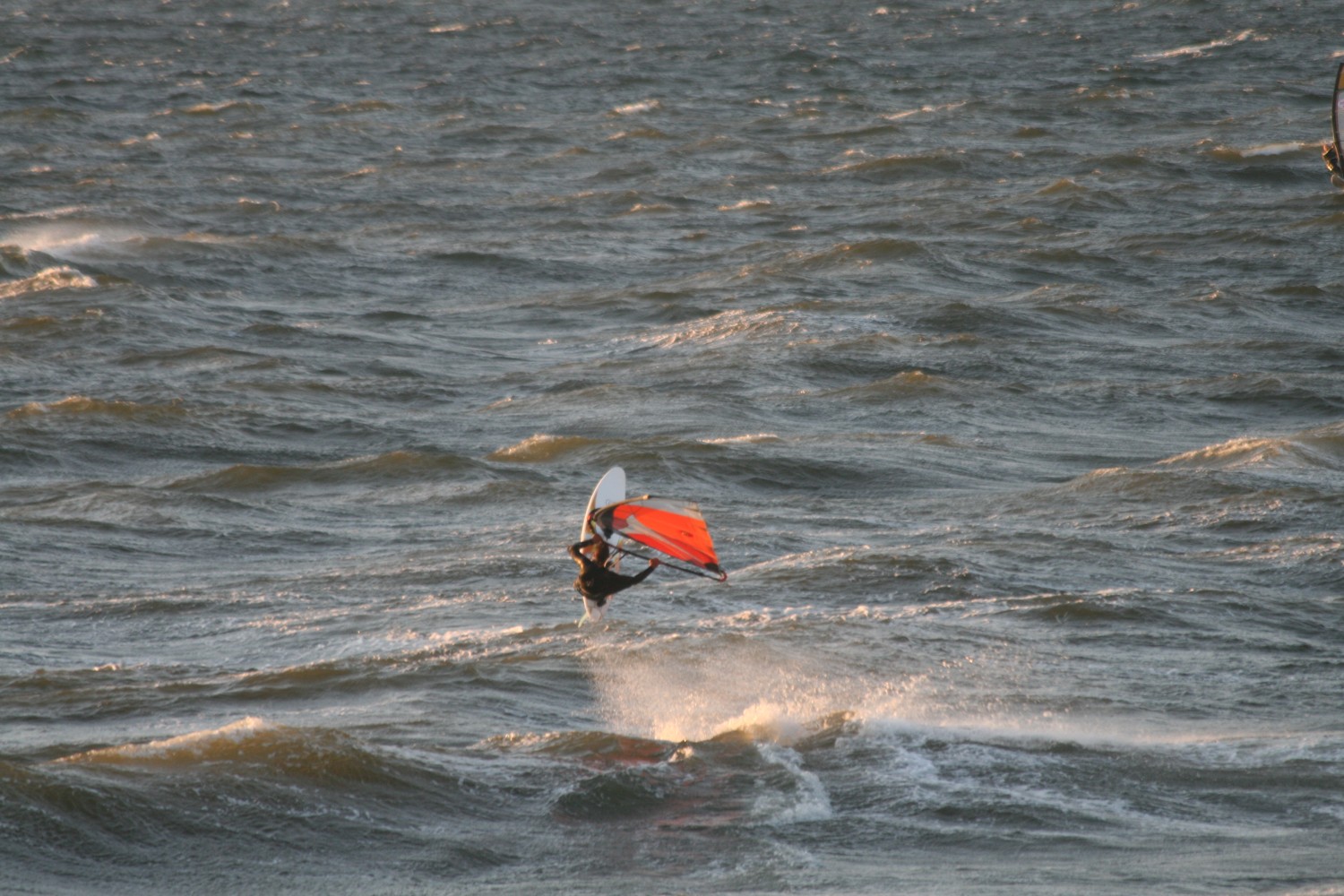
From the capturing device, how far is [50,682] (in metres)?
15.0

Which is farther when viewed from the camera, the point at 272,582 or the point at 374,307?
the point at 374,307

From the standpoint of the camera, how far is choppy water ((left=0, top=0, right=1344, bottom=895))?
12469 mm

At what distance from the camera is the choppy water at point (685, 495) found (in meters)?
12.5

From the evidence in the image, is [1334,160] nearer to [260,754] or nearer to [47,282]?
[260,754]

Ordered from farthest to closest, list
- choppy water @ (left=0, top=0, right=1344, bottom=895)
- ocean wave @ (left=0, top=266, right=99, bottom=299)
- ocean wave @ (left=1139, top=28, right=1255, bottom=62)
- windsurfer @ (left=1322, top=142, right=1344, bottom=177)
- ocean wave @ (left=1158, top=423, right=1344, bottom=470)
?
ocean wave @ (left=1139, top=28, right=1255, bottom=62), ocean wave @ (left=0, top=266, right=99, bottom=299), windsurfer @ (left=1322, top=142, right=1344, bottom=177), ocean wave @ (left=1158, top=423, right=1344, bottom=470), choppy water @ (left=0, top=0, right=1344, bottom=895)

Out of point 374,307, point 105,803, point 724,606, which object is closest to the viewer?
point 105,803

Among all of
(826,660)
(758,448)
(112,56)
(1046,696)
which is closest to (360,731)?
(826,660)

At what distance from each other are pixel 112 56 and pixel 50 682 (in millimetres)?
56487

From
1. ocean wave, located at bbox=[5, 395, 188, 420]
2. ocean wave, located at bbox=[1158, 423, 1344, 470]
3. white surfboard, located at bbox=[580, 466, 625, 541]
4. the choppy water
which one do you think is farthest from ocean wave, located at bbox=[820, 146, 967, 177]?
white surfboard, located at bbox=[580, 466, 625, 541]

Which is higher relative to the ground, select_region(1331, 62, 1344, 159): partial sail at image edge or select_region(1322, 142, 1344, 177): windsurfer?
select_region(1331, 62, 1344, 159): partial sail at image edge

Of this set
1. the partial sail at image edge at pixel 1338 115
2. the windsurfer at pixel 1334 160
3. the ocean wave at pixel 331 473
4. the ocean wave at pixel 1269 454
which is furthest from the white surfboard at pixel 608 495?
the partial sail at image edge at pixel 1338 115

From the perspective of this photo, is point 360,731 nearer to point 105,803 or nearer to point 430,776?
point 430,776

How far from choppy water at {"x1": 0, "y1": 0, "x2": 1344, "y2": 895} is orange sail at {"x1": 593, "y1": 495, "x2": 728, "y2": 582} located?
1.66m

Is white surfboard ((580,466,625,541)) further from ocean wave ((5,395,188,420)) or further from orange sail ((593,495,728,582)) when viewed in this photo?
ocean wave ((5,395,188,420))
